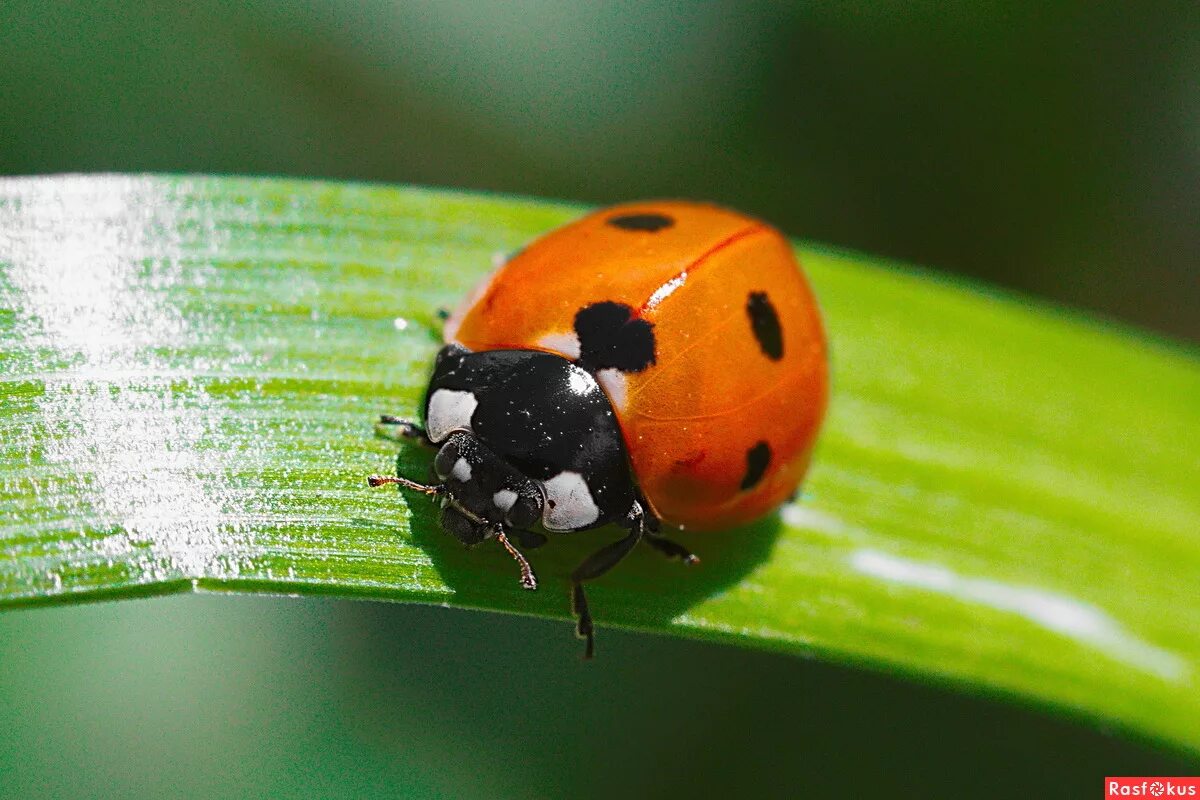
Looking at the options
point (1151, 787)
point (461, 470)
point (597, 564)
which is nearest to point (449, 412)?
point (461, 470)

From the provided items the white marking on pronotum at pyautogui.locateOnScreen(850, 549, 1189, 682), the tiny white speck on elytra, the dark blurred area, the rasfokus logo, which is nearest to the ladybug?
the tiny white speck on elytra

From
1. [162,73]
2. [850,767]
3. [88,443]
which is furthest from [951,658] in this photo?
[162,73]

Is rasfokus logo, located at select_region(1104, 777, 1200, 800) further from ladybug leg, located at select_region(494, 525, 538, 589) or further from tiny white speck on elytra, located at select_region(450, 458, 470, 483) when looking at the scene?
tiny white speck on elytra, located at select_region(450, 458, 470, 483)

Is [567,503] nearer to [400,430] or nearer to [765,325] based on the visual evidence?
[400,430]

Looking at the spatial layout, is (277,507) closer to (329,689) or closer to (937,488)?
(329,689)

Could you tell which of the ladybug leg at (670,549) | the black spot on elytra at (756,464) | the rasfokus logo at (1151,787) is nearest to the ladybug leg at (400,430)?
the ladybug leg at (670,549)
